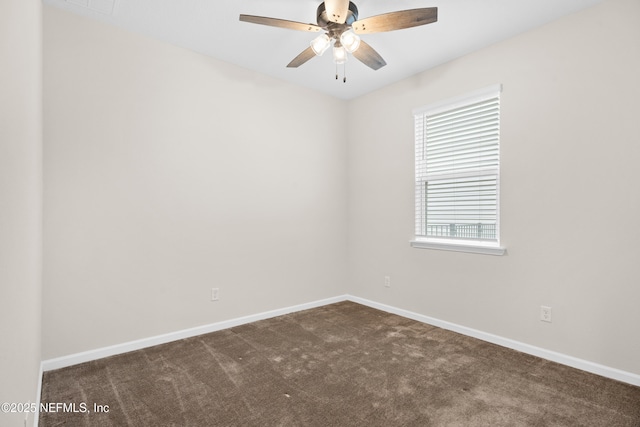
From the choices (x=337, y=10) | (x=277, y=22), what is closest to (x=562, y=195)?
(x=337, y=10)

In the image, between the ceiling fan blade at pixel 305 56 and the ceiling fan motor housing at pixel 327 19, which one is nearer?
the ceiling fan motor housing at pixel 327 19

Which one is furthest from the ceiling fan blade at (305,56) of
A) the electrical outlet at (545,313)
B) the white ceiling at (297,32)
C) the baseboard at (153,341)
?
the electrical outlet at (545,313)

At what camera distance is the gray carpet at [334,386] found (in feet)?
6.07

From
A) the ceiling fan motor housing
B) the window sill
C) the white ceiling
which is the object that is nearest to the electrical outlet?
the window sill

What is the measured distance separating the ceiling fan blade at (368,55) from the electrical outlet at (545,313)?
2.37 metres

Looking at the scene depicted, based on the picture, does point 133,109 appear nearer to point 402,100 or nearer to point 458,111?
point 402,100

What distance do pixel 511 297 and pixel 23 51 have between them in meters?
3.56

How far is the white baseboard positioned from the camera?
2.33m

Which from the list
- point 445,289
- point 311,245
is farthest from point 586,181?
point 311,245

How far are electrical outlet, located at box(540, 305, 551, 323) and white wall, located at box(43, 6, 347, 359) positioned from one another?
235cm

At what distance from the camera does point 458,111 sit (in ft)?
10.5

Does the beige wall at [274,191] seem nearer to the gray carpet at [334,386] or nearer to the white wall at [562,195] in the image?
the white wall at [562,195]

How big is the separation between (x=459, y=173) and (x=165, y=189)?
280 centimetres

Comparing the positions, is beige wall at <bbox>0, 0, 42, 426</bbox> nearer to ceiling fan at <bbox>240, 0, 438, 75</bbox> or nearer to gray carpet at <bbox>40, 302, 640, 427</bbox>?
gray carpet at <bbox>40, 302, 640, 427</bbox>
